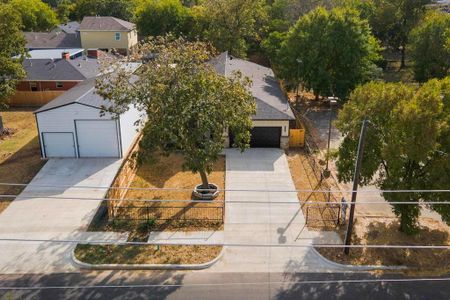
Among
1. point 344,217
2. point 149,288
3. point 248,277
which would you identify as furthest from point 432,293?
point 149,288

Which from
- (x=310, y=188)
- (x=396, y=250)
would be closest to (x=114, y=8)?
(x=310, y=188)

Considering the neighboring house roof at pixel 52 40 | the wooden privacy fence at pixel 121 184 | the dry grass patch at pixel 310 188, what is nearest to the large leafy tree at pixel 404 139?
the dry grass patch at pixel 310 188

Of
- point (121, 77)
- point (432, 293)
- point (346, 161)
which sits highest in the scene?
point (121, 77)

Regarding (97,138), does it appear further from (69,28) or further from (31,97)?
(69,28)

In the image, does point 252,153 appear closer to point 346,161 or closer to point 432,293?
point 346,161

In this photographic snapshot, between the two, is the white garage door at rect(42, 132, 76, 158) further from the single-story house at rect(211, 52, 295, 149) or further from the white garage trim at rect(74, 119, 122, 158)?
the single-story house at rect(211, 52, 295, 149)

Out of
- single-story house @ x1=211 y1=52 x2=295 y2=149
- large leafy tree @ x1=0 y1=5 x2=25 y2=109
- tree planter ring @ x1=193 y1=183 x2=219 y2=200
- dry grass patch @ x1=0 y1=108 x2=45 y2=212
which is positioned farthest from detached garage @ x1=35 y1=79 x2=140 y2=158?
single-story house @ x1=211 y1=52 x2=295 y2=149
